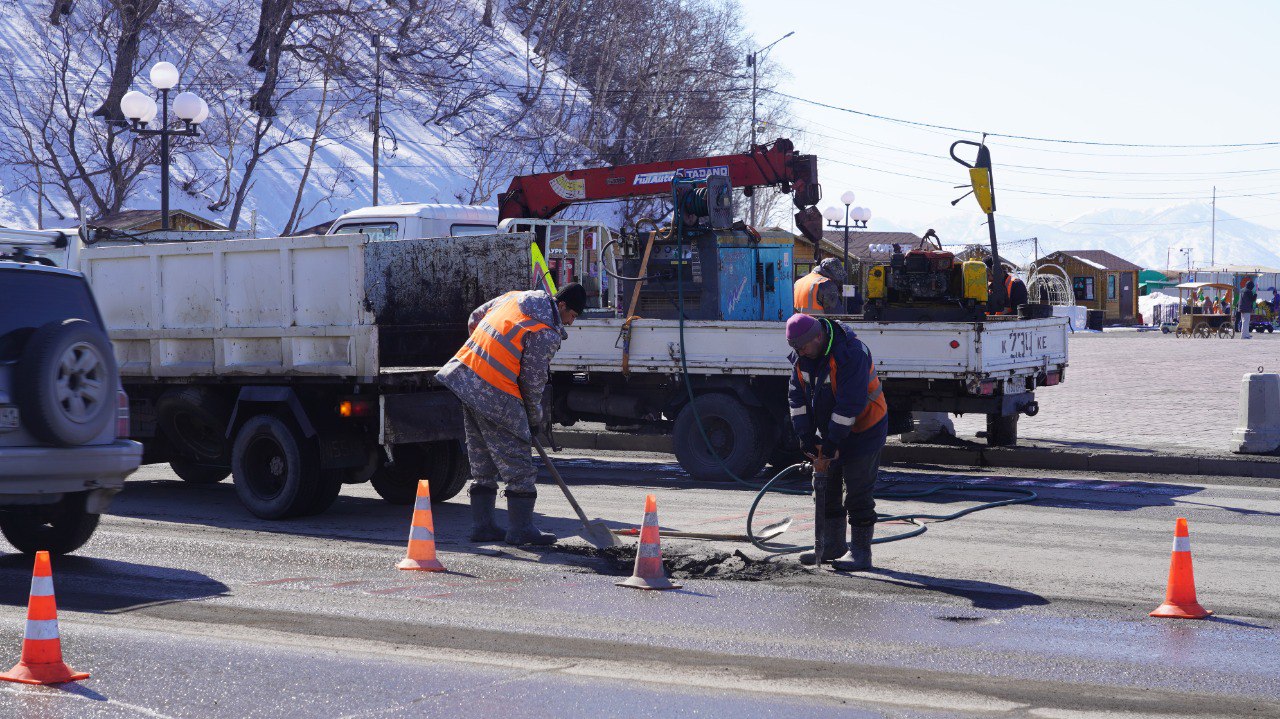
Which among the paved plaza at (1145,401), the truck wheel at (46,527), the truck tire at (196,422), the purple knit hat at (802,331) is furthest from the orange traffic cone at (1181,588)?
the paved plaza at (1145,401)

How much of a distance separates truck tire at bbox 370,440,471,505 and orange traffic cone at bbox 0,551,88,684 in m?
5.35

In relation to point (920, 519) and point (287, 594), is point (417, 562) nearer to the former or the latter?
point (287, 594)

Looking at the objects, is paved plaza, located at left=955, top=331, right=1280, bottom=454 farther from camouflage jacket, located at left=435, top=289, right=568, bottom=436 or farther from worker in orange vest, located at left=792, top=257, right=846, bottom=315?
camouflage jacket, located at left=435, top=289, right=568, bottom=436

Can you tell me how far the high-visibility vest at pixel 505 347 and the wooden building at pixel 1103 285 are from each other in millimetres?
54684

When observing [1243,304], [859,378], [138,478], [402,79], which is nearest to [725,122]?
[402,79]

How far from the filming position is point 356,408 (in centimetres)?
→ 980

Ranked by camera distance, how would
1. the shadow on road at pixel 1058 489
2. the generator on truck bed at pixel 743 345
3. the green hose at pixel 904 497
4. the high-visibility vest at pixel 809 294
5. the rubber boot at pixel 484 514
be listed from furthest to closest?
the high-visibility vest at pixel 809 294 < the generator on truck bed at pixel 743 345 < the shadow on road at pixel 1058 489 < the rubber boot at pixel 484 514 < the green hose at pixel 904 497

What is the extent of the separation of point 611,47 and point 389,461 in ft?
155

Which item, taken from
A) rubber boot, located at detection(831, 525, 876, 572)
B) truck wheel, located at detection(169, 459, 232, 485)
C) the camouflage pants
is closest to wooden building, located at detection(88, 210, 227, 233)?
truck wheel, located at detection(169, 459, 232, 485)

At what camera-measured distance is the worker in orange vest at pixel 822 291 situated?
12945 mm

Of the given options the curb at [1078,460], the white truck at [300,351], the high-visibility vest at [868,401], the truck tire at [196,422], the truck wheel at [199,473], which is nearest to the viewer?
the high-visibility vest at [868,401]

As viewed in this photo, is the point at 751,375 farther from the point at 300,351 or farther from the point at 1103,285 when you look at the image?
the point at 1103,285

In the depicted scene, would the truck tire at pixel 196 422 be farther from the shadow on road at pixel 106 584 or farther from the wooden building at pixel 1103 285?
the wooden building at pixel 1103 285

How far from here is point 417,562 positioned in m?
7.98
